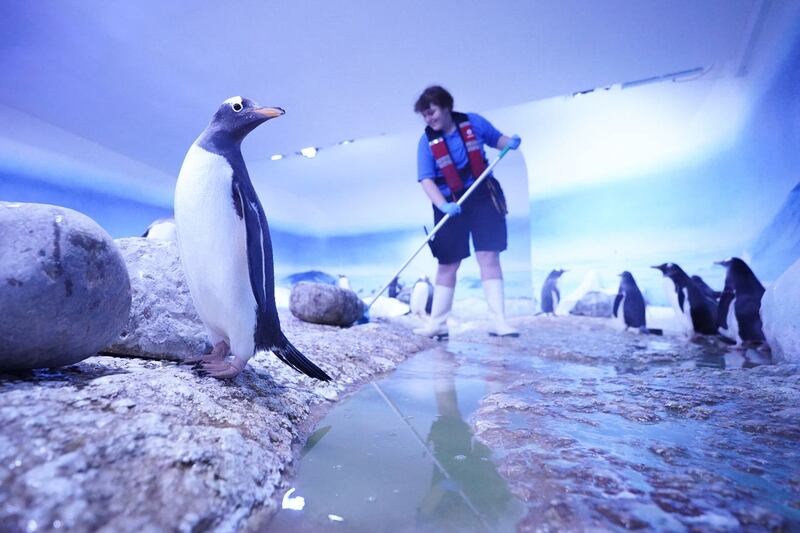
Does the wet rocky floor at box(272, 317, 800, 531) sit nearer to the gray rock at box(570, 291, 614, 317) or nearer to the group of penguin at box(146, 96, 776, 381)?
the group of penguin at box(146, 96, 776, 381)

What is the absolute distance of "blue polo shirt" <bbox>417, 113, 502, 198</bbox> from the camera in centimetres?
411

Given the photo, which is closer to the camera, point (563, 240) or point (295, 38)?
point (295, 38)

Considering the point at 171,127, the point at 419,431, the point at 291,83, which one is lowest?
the point at 419,431

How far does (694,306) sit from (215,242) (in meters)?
4.40

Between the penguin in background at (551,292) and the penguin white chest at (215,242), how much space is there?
622 centimetres

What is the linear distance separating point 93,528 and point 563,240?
271 inches

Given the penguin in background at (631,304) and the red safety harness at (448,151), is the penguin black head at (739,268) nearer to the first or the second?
the penguin in background at (631,304)

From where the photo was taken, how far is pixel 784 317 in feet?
7.79

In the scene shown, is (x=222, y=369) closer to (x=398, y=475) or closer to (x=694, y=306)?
(x=398, y=475)

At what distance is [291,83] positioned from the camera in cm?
404

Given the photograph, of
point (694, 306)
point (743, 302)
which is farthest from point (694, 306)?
point (743, 302)

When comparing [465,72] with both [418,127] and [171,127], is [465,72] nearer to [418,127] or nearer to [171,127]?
[418,127]

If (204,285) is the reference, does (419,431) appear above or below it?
below

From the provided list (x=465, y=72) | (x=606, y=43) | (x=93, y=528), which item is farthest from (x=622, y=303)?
(x=93, y=528)
